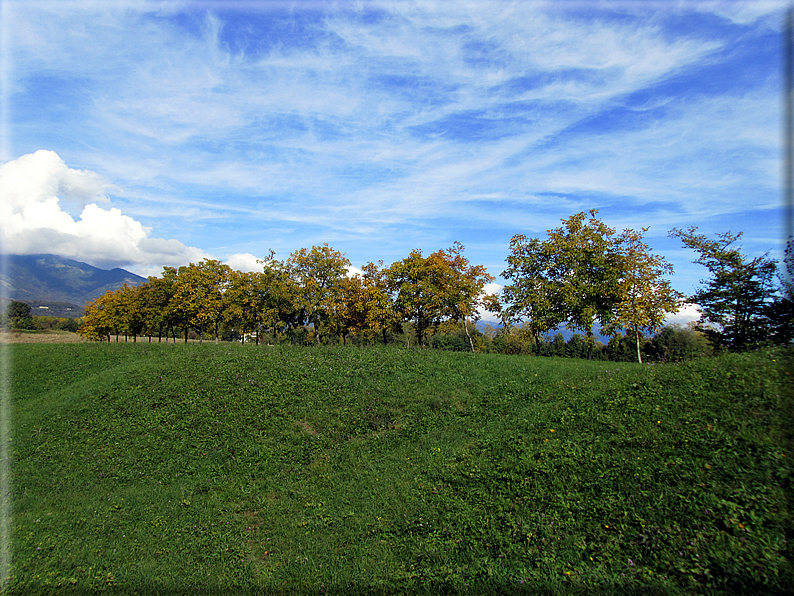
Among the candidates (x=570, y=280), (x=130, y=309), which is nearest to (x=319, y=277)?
(x=570, y=280)

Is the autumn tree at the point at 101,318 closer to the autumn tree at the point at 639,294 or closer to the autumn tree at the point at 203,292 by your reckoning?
the autumn tree at the point at 203,292

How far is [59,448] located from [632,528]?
56.9 ft

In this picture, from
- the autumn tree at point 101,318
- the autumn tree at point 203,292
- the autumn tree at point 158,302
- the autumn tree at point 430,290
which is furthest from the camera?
the autumn tree at point 101,318

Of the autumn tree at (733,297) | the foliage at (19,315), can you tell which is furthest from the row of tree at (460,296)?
the foliage at (19,315)

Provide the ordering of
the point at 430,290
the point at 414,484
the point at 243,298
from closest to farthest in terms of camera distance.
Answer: the point at 414,484 → the point at 430,290 → the point at 243,298

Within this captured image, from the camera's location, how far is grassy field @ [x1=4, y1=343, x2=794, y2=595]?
6.11 meters

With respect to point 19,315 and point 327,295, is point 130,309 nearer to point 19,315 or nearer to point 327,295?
point 327,295

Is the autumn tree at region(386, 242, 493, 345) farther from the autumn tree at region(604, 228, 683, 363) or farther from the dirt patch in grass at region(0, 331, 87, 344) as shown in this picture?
the dirt patch in grass at region(0, 331, 87, 344)

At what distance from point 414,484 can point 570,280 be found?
859 inches

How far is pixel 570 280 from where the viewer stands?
88.3 feet

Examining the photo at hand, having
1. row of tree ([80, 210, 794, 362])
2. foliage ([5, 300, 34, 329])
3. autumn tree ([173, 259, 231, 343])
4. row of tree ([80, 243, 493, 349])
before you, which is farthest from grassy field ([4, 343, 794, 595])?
foliage ([5, 300, 34, 329])

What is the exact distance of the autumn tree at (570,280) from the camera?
25484 millimetres

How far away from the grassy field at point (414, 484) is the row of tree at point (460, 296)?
381cm

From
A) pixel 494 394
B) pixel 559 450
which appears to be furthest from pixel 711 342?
pixel 559 450
